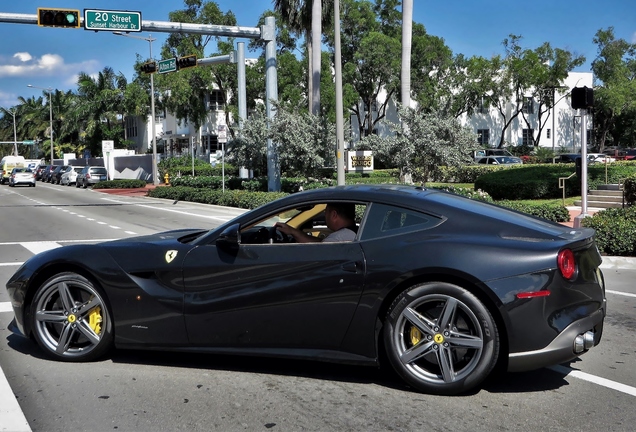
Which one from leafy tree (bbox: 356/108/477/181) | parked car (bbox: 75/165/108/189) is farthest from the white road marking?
parked car (bbox: 75/165/108/189)

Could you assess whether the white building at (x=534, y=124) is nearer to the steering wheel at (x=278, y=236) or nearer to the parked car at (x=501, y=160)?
the parked car at (x=501, y=160)

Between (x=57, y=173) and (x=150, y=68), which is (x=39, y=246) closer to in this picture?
(x=150, y=68)

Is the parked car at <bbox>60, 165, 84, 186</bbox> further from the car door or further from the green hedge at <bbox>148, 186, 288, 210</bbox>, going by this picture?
the car door

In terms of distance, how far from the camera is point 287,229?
18.1ft

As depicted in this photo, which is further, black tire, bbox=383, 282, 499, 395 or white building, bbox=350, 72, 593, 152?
white building, bbox=350, 72, 593, 152

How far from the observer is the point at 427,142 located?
19844 mm

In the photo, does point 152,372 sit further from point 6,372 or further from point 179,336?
point 6,372

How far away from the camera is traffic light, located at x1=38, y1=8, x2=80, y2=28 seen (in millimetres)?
20391

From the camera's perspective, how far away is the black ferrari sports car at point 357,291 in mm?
4594

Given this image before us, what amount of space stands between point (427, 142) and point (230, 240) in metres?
15.4

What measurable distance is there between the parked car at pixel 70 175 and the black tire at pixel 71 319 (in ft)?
172

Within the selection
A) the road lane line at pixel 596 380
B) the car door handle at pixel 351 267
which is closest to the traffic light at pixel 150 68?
the car door handle at pixel 351 267

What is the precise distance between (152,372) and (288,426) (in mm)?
1581

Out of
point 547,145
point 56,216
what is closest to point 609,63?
point 547,145
